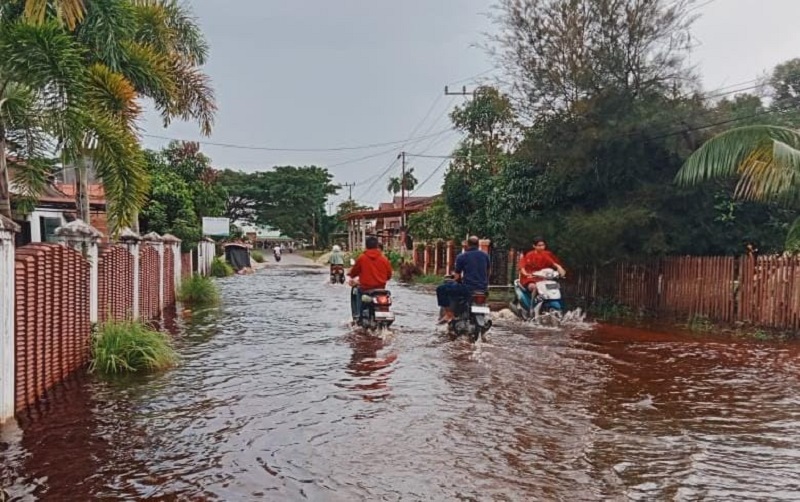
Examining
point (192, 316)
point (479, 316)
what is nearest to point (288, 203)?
point (192, 316)

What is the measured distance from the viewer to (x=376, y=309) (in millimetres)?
11531

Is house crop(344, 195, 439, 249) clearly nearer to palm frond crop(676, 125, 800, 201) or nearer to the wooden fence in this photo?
the wooden fence

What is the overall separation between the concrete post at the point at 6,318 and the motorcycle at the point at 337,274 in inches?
857

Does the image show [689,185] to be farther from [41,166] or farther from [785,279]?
[41,166]

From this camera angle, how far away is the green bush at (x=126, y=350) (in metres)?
8.19

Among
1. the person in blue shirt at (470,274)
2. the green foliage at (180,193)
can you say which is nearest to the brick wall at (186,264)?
the green foliage at (180,193)

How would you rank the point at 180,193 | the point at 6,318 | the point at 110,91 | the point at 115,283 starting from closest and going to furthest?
1. the point at 6,318
2. the point at 115,283
3. the point at 110,91
4. the point at 180,193

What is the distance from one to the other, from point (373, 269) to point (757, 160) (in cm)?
669

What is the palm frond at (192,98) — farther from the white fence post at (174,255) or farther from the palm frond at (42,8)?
the palm frond at (42,8)

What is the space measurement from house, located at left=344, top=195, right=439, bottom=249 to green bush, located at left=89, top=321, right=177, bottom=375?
3611cm

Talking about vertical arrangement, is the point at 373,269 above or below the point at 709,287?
above

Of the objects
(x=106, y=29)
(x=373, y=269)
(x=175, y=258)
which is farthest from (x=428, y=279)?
(x=106, y=29)

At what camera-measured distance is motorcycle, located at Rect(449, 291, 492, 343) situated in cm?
1105

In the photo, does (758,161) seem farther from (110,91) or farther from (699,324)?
(110,91)
